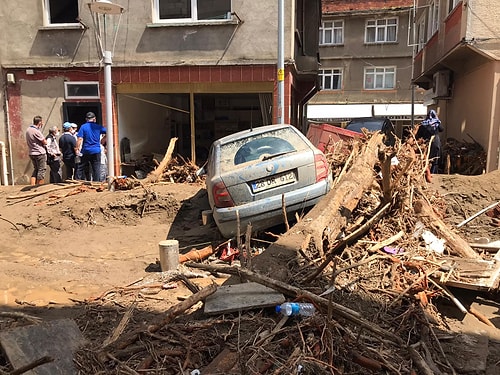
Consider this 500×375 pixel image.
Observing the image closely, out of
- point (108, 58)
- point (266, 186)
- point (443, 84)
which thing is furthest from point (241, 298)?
point (443, 84)

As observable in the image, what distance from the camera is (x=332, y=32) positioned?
101ft

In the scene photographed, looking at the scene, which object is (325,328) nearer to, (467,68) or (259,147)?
(259,147)

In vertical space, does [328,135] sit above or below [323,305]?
above

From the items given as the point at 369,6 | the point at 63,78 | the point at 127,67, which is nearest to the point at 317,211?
the point at 127,67

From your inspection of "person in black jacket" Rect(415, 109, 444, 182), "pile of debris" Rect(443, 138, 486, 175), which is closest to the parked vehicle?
"person in black jacket" Rect(415, 109, 444, 182)

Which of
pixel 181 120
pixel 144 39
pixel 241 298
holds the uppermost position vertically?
pixel 144 39

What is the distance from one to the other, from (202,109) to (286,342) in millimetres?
12999

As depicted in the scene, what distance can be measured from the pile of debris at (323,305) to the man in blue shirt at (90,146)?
5.63 meters

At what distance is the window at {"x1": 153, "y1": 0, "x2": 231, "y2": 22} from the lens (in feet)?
39.4

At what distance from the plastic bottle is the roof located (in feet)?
99.0

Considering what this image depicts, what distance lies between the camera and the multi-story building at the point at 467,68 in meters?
11.1

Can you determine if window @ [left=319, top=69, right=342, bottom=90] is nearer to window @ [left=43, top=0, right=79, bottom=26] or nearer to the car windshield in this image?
window @ [left=43, top=0, right=79, bottom=26]

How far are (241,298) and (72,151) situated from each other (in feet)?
27.8

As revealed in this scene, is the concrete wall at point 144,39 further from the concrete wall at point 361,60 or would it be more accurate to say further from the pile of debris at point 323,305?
the concrete wall at point 361,60
